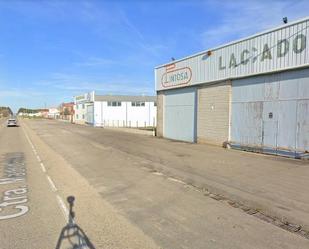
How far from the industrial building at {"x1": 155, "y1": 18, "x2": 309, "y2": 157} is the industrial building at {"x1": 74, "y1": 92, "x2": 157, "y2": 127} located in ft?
117

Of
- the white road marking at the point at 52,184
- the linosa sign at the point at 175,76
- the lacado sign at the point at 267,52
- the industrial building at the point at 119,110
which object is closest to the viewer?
the white road marking at the point at 52,184

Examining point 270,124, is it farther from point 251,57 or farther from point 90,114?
point 90,114

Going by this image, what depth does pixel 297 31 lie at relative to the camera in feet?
46.0

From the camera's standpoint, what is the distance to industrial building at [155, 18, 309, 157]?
14094 mm

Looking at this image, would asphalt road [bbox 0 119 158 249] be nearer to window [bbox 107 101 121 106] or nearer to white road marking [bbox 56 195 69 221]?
white road marking [bbox 56 195 69 221]

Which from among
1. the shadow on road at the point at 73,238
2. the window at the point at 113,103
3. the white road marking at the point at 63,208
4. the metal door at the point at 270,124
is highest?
the window at the point at 113,103

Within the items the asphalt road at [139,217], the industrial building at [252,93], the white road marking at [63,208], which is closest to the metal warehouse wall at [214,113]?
the industrial building at [252,93]

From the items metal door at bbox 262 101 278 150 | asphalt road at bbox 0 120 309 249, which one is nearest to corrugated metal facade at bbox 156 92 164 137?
metal door at bbox 262 101 278 150

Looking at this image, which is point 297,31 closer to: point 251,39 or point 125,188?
point 251,39

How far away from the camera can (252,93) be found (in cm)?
1691

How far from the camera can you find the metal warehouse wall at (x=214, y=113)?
62.3 ft

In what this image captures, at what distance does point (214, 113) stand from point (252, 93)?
146 inches

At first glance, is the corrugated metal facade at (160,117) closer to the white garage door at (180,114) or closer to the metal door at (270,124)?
the white garage door at (180,114)

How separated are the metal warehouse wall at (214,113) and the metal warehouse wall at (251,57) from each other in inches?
27.8
